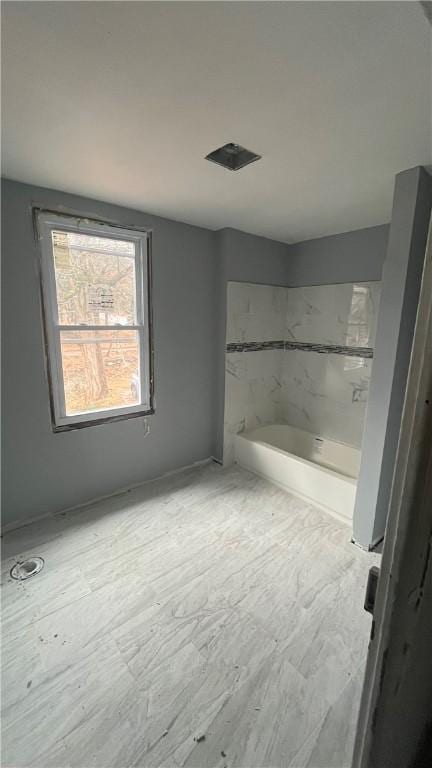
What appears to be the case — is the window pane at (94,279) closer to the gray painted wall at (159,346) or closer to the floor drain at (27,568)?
the gray painted wall at (159,346)

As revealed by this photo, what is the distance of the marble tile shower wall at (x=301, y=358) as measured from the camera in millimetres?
2699

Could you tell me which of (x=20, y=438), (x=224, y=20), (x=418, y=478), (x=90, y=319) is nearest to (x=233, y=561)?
(x=20, y=438)

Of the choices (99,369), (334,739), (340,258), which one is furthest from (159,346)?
(334,739)

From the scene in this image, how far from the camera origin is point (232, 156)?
148 centimetres

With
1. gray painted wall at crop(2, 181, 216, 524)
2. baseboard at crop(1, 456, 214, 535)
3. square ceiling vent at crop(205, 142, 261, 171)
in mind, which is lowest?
baseboard at crop(1, 456, 214, 535)

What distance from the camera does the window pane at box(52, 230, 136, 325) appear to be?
79.1 inches

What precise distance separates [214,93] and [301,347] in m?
2.39

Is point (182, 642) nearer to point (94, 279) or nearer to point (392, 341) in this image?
point (392, 341)

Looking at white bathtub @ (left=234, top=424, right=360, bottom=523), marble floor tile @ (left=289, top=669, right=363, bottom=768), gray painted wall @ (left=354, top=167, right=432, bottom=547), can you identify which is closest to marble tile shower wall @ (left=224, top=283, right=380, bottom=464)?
white bathtub @ (left=234, top=424, right=360, bottom=523)

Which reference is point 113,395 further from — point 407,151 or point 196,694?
point 407,151

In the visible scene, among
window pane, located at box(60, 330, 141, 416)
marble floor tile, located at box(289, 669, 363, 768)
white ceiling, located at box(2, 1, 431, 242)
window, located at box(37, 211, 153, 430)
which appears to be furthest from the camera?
window pane, located at box(60, 330, 141, 416)

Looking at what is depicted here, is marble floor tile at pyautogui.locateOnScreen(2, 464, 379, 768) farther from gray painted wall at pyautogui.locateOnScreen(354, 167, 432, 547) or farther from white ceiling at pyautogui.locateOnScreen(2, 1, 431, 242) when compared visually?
white ceiling at pyautogui.locateOnScreen(2, 1, 431, 242)

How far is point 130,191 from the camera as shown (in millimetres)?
1878

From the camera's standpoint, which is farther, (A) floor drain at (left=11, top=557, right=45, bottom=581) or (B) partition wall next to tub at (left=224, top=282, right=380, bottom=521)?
(B) partition wall next to tub at (left=224, top=282, right=380, bottom=521)
